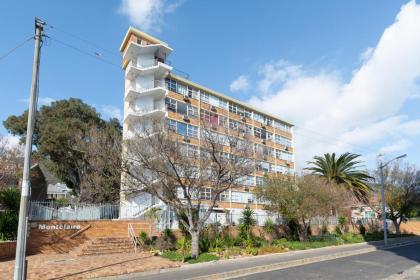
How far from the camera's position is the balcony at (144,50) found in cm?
4452

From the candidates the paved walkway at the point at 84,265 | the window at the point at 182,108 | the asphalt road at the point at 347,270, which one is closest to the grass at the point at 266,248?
the paved walkway at the point at 84,265

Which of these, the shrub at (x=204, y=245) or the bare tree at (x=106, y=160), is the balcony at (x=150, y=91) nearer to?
the bare tree at (x=106, y=160)

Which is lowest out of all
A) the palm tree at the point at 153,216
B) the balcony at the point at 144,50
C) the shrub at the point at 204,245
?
the shrub at the point at 204,245

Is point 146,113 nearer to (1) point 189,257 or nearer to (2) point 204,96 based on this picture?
(2) point 204,96

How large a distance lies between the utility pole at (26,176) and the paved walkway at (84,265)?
11.2 feet

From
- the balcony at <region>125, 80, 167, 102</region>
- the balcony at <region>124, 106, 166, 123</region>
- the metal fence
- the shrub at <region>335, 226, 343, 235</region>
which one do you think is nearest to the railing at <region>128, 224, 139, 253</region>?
the metal fence

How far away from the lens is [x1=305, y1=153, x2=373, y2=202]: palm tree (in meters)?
44.3

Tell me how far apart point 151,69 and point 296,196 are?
25.0m

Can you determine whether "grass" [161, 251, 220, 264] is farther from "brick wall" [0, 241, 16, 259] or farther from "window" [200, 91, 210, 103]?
"window" [200, 91, 210, 103]

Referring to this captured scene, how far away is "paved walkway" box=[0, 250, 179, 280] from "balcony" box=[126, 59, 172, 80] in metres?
28.0

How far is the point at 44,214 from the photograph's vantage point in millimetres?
21234

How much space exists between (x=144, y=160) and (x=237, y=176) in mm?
5315

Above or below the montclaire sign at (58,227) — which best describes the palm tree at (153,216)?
above

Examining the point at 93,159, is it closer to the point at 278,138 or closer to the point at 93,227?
the point at 93,227
